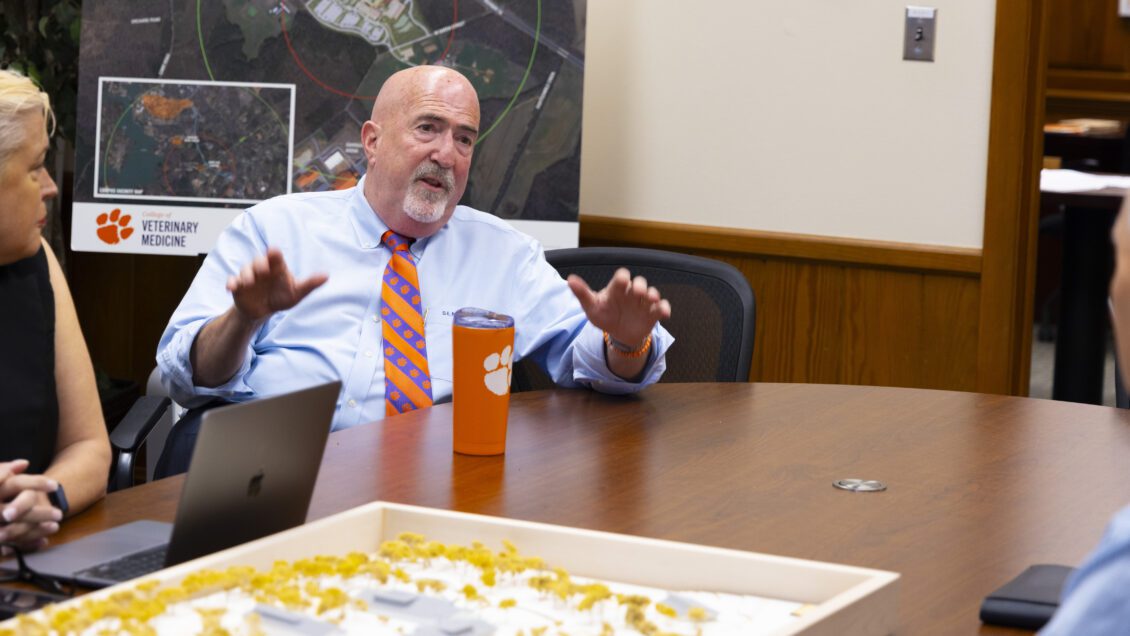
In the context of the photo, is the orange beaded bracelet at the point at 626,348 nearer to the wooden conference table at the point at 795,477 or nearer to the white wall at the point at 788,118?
the wooden conference table at the point at 795,477

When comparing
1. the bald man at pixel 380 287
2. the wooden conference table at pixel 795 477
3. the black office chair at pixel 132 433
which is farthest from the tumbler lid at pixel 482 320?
the black office chair at pixel 132 433

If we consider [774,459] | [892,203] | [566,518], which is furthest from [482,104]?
[566,518]

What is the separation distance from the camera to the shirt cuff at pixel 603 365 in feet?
6.91

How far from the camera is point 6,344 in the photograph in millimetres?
1578

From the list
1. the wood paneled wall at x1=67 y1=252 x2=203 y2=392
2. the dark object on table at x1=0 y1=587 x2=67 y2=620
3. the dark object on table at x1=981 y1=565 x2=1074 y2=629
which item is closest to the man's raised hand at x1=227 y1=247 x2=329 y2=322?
the dark object on table at x1=0 y1=587 x2=67 y2=620

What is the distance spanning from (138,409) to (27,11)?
215 cm

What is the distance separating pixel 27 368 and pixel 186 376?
493 millimetres

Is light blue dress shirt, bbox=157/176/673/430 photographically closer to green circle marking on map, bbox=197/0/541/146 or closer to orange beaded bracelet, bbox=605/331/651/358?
orange beaded bracelet, bbox=605/331/651/358

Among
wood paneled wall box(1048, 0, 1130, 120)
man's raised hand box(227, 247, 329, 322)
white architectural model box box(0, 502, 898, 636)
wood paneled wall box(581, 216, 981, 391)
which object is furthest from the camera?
wood paneled wall box(1048, 0, 1130, 120)

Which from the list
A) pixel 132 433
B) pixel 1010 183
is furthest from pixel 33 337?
pixel 1010 183

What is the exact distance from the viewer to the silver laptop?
1121 millimetres

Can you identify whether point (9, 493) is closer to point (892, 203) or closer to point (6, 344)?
point (6, 344)

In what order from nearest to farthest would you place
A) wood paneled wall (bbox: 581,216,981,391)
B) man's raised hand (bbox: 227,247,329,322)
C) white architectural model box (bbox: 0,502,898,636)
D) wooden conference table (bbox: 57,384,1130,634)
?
white architectural model box (bbox: 0,502,898,636), wooden conference table (bbox: 57,384,1130,634), man's raised hand (bbox: 227,247,329,322), wood paneled wall (bbox: 581,216,981,391)

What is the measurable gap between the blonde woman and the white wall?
7.36 feet
